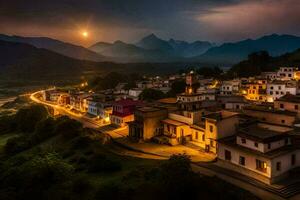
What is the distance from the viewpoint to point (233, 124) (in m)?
32.1

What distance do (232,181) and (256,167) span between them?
2.25 metres

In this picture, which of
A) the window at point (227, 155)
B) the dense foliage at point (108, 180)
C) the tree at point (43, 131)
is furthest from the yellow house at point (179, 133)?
the tree at point (43, 131)

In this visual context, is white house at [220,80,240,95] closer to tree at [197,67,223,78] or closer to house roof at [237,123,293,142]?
tree at [197,67,223,78]

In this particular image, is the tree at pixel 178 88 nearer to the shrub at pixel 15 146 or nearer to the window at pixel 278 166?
the shrub at pixel 15 146

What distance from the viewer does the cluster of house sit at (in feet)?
80.0

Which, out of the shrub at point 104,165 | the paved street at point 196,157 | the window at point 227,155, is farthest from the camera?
the shrub at point 104,165

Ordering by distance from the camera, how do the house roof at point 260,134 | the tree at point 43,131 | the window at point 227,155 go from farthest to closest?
the tree at point 43,131
the window at point 227,155
the house roof at point 260,134

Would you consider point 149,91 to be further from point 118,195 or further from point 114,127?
point 118,195

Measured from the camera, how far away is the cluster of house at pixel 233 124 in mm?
24391

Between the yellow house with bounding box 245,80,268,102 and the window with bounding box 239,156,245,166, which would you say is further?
the yellow house with bounding box 245,80,268,102

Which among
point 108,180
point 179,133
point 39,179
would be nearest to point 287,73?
point 179,133

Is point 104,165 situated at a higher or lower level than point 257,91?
lower

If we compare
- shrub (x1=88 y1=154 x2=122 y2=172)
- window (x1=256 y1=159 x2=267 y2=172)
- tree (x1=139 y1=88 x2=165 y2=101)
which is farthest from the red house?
window (x1=256 y1=159 x2=267 y2=172)

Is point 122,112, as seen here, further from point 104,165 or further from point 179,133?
point 104,165
